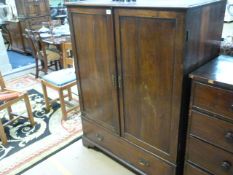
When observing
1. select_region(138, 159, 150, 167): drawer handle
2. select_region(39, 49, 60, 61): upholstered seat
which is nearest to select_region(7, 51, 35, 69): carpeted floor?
select_region(39, 49, 60, 61): upholstered seat

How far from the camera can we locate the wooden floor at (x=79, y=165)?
75.3 inches

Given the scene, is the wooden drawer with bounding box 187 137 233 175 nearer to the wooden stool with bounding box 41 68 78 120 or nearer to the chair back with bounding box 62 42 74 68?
the wooden stool with bounding box 41 68 78 120

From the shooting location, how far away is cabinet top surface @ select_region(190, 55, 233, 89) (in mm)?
1118

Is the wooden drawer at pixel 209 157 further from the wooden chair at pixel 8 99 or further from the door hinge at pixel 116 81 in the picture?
the wooden chair at pixel 8 99

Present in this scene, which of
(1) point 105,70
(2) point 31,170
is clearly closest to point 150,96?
(1) point 105,70

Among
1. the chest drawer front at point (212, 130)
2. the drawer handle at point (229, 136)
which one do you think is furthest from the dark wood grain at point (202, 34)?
the drawer handle at point (229, 136)

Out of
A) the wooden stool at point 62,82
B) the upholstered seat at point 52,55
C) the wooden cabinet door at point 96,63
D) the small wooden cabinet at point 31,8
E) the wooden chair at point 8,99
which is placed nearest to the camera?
the wooden cabinet door at point 96,63

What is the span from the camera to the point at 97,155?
2090mm

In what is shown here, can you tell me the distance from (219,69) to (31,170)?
171cm

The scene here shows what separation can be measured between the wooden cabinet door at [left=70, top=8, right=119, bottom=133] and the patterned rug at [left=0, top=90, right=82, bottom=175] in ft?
1.86

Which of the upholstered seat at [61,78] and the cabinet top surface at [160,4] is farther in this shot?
the upholstered seat at [61,78]

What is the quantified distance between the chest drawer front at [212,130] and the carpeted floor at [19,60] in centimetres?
404

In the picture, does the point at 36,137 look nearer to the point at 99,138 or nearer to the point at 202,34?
the point at 99,138

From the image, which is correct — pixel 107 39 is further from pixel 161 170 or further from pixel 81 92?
pixel 161 170
